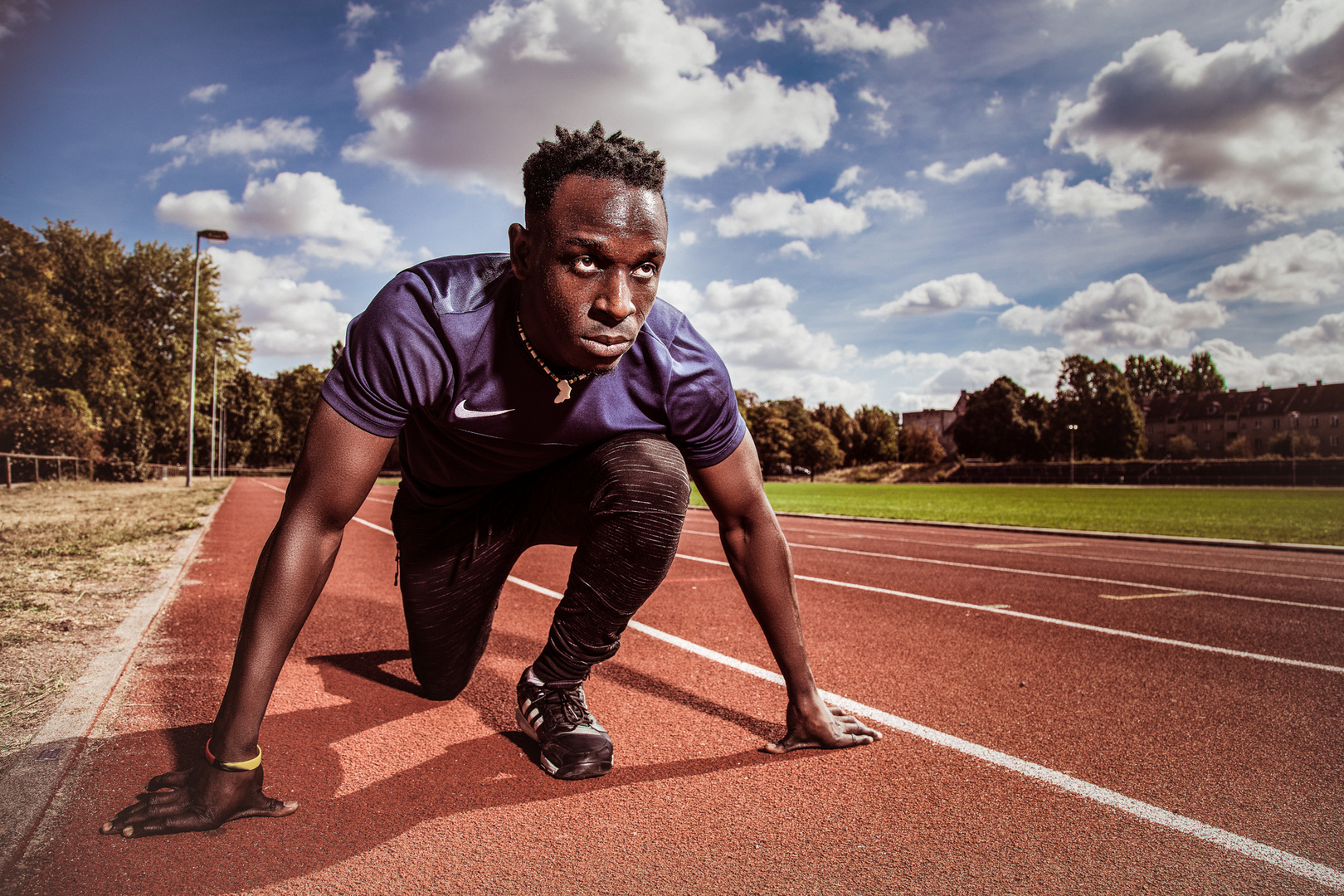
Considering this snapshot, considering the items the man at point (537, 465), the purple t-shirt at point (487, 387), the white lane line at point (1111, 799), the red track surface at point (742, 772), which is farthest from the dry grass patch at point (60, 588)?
the white lane line at point (1111, 799)

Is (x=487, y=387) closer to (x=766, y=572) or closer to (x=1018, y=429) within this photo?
(x=766, y=572)

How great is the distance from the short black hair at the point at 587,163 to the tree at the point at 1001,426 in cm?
7947

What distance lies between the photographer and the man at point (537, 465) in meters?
2.03

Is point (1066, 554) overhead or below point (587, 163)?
below

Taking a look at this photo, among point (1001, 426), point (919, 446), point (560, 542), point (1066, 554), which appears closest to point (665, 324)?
point (560, 542)

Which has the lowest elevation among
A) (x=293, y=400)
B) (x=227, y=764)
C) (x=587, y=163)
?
(x=227, y=764)

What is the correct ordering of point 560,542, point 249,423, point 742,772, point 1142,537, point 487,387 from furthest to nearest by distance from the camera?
point 249,423, point 1142,537, point 560,542, point 742,772, point 487,387

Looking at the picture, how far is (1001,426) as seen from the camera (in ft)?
247

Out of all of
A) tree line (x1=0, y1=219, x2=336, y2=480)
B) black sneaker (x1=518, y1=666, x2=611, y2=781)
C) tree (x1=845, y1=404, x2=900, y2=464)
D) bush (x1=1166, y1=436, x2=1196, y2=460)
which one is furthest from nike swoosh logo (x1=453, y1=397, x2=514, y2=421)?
tree (x1=845, y1=404, x2=900, y2=464)

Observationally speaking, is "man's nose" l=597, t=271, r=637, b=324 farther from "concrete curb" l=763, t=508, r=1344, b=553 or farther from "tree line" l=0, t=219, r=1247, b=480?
"concrete curb" l=763, t=508, r=1344, b=553

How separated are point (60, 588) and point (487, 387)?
16.8 feet

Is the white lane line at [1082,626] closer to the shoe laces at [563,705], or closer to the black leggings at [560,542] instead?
the black leggings at [560,542]

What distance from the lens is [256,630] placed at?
6.60 feet

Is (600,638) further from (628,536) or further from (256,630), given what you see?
(256,630)
